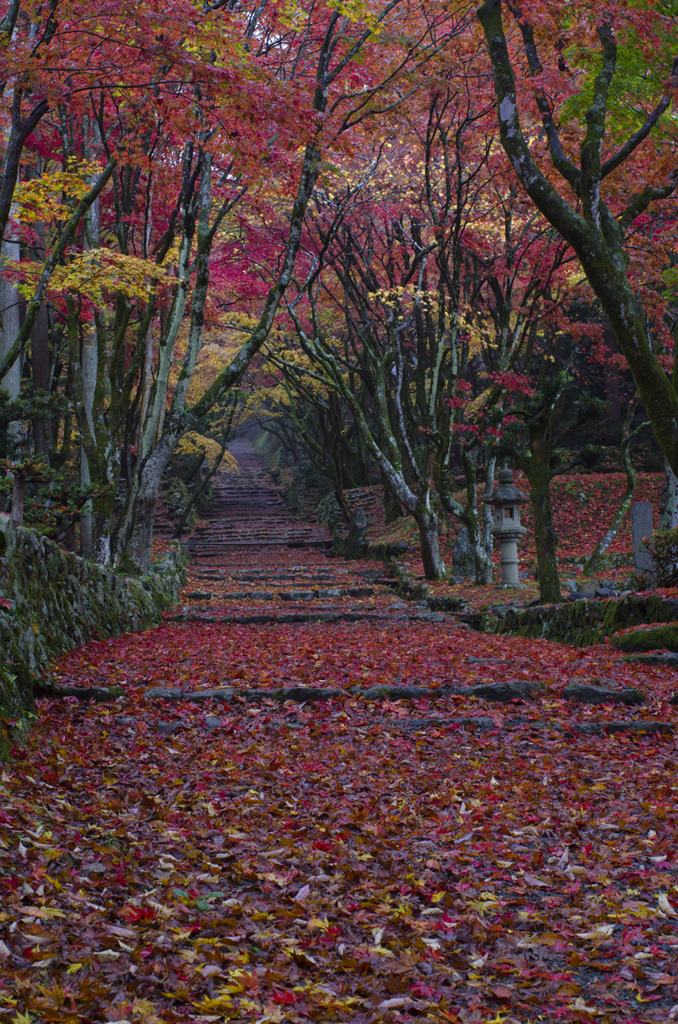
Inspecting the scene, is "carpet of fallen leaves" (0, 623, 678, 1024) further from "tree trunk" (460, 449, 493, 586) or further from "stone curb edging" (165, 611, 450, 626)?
"tree trunk" (460, 449, 493, 586)

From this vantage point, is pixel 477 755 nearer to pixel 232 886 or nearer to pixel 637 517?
pixel 232 886

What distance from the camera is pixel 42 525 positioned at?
32.0 ft

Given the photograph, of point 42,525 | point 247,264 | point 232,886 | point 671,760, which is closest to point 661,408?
point 671,760

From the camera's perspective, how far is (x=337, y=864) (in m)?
3.38

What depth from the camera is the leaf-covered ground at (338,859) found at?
242 centimetres

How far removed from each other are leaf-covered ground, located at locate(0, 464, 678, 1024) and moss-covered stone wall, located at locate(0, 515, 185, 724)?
1.07 ft

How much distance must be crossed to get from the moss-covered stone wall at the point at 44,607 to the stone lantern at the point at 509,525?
5.95 meters

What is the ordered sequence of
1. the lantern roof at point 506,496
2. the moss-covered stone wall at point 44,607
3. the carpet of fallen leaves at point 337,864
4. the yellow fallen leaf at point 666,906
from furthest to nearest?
the lantern roof at point 506,496 < the moss-covered stone wall at point 44,607 < the yellow fallen leaf at point 666,906 < the carpet of fallen leaves at point 337,864

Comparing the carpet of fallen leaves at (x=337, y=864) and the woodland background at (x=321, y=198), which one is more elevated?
the woodland background at (x=321, y=198)

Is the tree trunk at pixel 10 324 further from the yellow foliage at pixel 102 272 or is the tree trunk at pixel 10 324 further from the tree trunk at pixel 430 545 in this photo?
the tree trunk at pixel 430 545

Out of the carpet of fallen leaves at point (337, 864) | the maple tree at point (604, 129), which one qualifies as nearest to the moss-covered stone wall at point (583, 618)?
the maple tree at point (604, 129)

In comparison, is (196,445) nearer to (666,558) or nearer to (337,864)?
(666,558)

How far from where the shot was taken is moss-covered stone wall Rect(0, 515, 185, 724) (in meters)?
4.78

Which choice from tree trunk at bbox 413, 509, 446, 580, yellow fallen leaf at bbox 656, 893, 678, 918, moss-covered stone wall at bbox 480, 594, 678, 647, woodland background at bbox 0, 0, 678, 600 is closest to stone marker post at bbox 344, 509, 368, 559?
woodland background at bbox 0, 0, 678, 600
